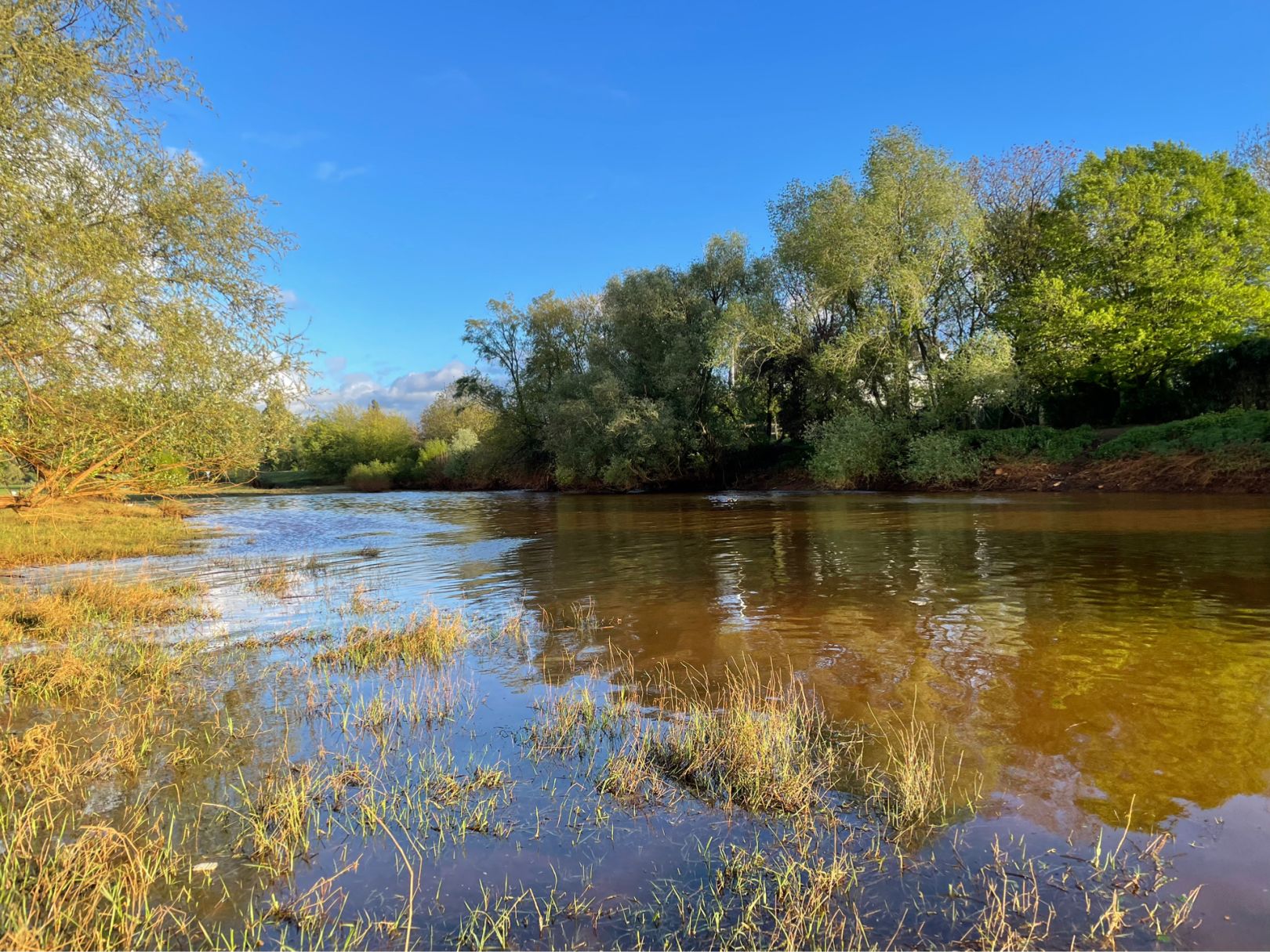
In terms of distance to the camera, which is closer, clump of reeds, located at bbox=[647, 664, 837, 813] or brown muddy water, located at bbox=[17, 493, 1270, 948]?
brown muddy water, located at bbox=[17, 493, 1270, 948]

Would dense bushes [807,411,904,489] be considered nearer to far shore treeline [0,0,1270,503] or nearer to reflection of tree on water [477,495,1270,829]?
far shore treeline [0,0,1270,503]

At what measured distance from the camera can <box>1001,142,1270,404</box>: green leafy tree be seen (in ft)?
104

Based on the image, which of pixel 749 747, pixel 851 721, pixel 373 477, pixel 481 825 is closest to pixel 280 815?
pixel 481 825

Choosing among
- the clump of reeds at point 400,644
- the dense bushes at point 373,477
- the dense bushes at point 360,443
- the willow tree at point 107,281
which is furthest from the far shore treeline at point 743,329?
the dense bushes at point 360,443

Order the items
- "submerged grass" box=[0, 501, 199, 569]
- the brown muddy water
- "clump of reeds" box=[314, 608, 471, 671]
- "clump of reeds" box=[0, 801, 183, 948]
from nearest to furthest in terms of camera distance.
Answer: "clump of reeds" box=[0, 801, 183, 948] → the brown muddy water → "clump of reeds" box=[314, 608, 471, 671] → "submerged grass" box=[0, 501, 199, 569]

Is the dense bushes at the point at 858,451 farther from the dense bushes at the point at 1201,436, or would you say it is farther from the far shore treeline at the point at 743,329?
the dense bushes at the point at 1201,436

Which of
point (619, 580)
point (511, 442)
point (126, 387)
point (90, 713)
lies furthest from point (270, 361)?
point (511, 442)

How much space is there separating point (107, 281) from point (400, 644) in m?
7.81

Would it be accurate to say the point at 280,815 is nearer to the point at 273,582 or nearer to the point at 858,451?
the point at 273,582

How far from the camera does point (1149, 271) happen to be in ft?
104

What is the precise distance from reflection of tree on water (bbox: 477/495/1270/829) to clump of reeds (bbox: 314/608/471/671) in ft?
4.35

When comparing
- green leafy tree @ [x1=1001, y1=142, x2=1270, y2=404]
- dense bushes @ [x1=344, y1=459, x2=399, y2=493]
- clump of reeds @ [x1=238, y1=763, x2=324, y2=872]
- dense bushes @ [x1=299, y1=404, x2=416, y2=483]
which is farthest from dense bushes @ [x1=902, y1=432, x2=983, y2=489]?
dense bushes @ [x1=299, y1=404, x2=416, y2=483]

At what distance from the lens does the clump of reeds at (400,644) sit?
7.82 meters

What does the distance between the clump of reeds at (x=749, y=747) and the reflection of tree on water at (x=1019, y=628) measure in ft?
2.12
